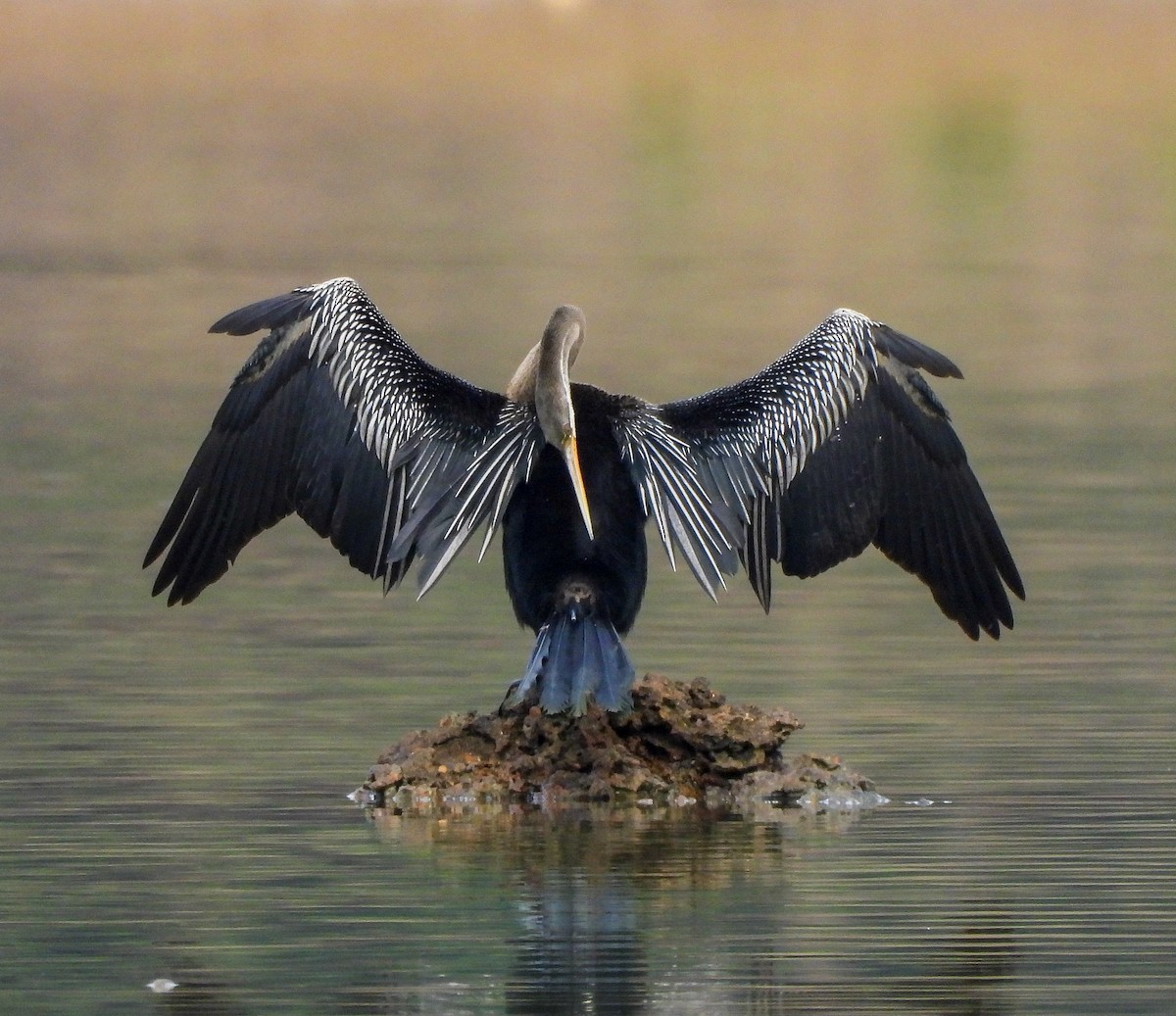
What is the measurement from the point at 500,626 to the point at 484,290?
1450 centimetres

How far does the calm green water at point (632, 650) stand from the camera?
7254mm

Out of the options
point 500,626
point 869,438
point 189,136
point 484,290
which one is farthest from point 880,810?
point 189,136

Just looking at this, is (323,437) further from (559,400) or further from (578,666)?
(578,666)

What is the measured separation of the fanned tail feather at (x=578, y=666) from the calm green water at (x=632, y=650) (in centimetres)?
34

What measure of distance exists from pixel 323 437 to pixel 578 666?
1.59m

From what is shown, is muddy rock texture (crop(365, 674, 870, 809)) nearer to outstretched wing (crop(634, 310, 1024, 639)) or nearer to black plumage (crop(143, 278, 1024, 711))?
black plumage (crop(143, 278, 1024, 711))

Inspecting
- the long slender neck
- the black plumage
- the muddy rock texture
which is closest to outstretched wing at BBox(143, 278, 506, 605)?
the black plumage

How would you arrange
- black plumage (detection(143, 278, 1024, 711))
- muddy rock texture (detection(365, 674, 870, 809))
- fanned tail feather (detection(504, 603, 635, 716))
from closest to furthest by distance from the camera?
fanned tail feather (detection(504, 603, 635, 716)) → muddy rock texture (detection(365, 674, 870, 809)) → black plumage (detection(143, 278, 1024, 711))

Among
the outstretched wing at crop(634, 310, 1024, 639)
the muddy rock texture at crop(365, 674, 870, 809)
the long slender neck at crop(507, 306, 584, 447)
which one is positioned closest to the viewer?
the muddy rock texture at crop(365, 674, 870, 809)

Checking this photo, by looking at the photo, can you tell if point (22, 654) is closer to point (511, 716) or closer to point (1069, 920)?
point (511, 716)

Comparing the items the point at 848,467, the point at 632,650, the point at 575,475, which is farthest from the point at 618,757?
the point at 632,650

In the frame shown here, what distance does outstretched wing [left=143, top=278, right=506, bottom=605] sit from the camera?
32.4 ft

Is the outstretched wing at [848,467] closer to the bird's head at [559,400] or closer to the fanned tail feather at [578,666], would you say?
the bird's head at [559,400]

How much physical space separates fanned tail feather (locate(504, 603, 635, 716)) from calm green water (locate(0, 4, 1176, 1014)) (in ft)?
1.13
